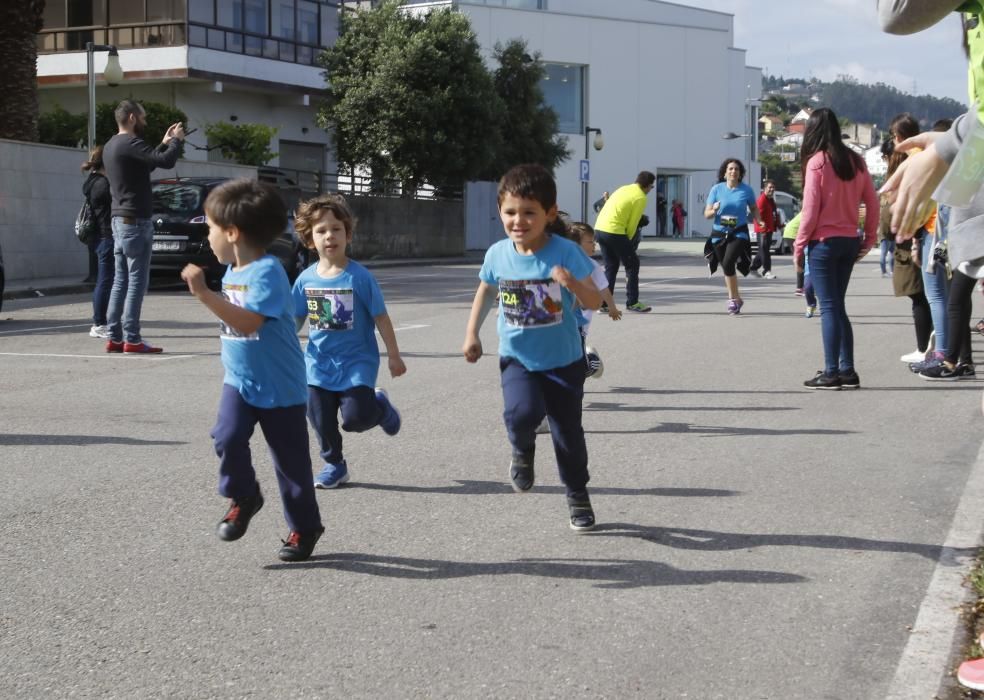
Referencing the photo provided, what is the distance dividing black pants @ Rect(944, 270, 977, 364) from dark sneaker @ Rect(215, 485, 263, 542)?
592 centimetres

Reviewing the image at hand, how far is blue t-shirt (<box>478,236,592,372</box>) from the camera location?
17.5 ft

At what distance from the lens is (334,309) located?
5918 mm

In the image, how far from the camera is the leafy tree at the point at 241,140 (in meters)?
33.2

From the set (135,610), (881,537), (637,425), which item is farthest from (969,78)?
(637,425)

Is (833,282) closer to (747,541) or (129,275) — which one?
(747,541)

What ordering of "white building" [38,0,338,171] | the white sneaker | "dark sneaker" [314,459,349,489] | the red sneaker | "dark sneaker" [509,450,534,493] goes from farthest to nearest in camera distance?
"white building" [38,0,338,171], the red sneaker, the white sneaker, "dark sneaker" [314,459,349,489], "dark sneaker" [509,450,534,493]

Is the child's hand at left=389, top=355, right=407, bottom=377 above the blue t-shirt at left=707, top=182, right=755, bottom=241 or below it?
below

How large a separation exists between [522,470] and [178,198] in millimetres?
15208

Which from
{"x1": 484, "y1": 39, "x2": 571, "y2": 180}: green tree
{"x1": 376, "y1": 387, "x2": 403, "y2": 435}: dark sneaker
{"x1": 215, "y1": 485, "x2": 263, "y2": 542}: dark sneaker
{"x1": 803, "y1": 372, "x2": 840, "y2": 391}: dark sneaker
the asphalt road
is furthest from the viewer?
{"x1": 484, "y1": 39, "x2": 571, "y2": 180}: green tree

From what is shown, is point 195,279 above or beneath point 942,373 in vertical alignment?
above

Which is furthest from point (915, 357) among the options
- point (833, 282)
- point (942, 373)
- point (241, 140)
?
point (241, 140)

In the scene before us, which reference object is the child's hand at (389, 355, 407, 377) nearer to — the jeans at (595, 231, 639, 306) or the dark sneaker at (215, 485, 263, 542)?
the dark sneaker at (215, 485, 263, 542)

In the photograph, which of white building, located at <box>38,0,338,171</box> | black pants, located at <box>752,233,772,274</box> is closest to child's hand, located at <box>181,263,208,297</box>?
black pants, located at <box>752,233,772,274</box>

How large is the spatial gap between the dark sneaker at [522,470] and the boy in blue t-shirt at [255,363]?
0.99 m
